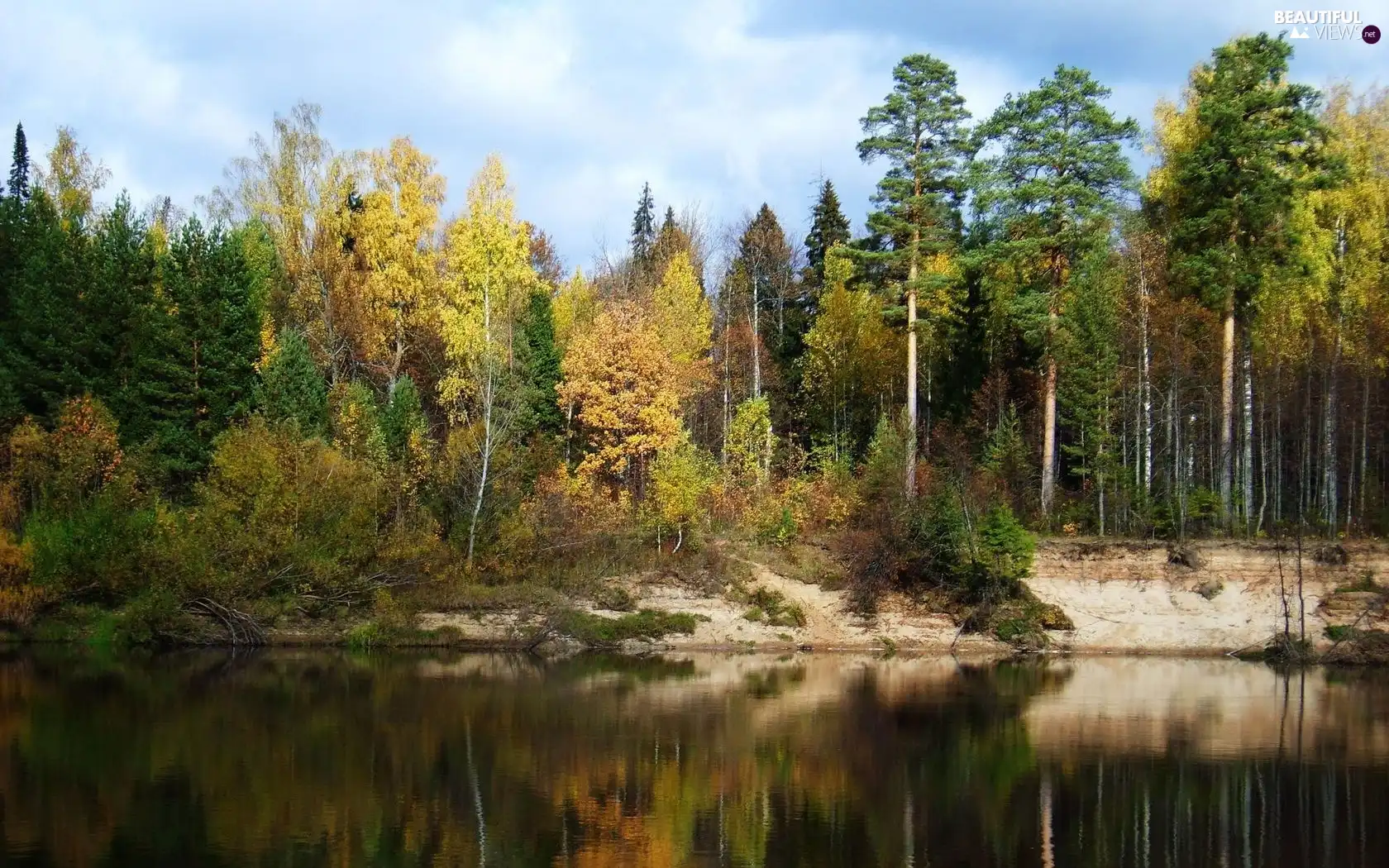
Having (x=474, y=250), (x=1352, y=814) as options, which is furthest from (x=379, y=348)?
(x=1352, y=814)

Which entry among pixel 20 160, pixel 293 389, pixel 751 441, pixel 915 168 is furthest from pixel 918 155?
pixel 20 160

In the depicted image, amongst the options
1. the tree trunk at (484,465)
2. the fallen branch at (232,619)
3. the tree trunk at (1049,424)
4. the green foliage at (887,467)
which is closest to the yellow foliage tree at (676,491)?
the tree trunk at (484,465)

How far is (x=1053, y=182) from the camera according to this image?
44.3m

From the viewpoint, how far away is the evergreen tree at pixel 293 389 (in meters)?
46.3

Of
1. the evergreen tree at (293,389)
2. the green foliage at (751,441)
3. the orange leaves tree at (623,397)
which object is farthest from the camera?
the green foliage at (751,441)

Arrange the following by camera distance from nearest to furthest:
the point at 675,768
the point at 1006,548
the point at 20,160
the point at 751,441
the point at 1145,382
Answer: the point at 675,768 < the point at 1006,548 < the point at 1145,382 < the point at 751,441 < the point at 20,160

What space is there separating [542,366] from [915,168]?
1915 centimetres

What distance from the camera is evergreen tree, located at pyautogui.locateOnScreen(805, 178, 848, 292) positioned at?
71.2 meters

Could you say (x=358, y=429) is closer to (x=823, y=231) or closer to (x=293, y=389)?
(x=293, y=389)

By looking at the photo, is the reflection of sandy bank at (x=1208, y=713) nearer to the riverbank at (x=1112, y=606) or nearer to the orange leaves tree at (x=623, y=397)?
the riverbank at (x=1112, y=606)

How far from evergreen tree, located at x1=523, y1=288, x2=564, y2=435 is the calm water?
65.5ft

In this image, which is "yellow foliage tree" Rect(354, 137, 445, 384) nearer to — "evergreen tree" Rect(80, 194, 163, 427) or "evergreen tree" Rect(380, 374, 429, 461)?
"evergreen tree" Rect(380, 374, 429, 461)

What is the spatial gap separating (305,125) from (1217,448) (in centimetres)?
4499

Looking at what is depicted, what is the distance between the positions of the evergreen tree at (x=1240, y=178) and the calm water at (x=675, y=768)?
1381 centimetres
